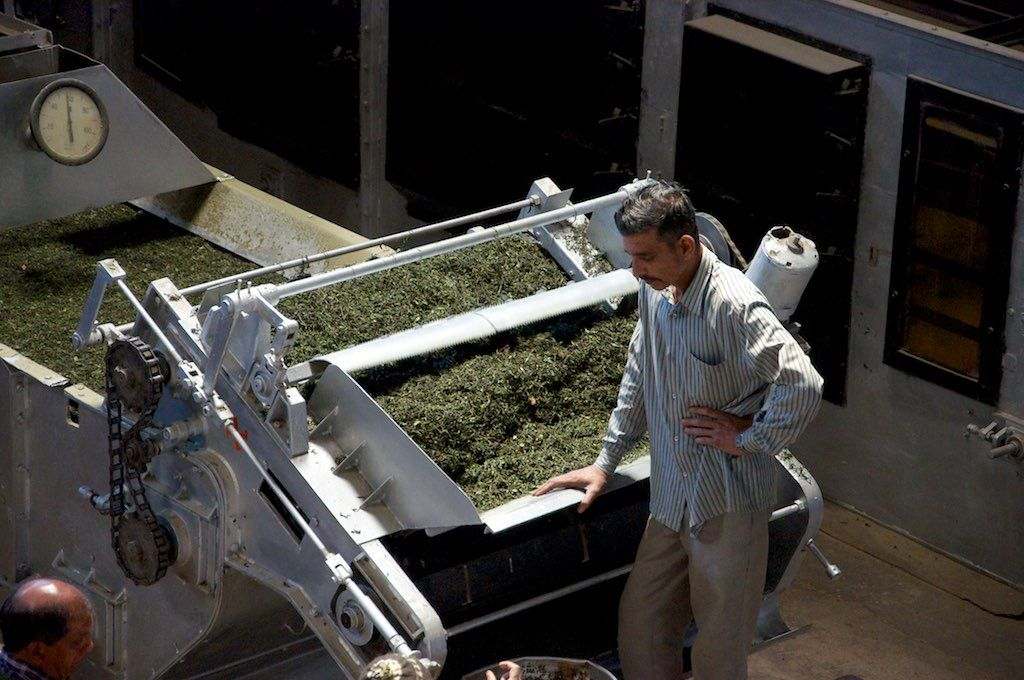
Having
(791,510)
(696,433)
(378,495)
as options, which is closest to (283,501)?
(378,495)

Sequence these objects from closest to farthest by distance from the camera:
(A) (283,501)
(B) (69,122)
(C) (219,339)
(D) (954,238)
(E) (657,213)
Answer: (E) (657,213), (A) (283,501), (C) (219,339), (D) (954,238), (B) (69,122)

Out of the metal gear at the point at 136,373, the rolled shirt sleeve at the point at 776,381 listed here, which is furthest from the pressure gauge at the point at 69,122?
the rolled shirt sleeve at the point at 776,381

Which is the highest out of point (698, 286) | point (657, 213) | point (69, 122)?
point (657, 213)

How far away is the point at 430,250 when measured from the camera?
14.9 ft

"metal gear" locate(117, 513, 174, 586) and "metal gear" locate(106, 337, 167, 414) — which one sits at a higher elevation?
"metal gear" locate(106, 337, 167, 414)

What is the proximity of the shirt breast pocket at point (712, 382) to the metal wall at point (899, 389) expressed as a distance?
1762mm

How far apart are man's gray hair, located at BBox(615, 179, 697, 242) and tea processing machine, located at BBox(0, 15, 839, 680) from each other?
2.02 feet

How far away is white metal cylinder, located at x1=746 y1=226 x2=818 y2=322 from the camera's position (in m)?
4.38

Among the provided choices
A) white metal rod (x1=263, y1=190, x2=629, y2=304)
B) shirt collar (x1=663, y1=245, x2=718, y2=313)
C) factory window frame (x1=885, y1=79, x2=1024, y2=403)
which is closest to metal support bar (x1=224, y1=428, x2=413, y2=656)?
white metal rod (x1=263, y1=190, x2=629, y2=304)

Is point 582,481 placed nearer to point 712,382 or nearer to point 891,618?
point 712,382

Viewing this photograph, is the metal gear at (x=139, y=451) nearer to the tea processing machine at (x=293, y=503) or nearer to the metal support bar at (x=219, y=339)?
the tea processing machine at (x=293, y=503)

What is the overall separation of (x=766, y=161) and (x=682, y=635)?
7.06 ft

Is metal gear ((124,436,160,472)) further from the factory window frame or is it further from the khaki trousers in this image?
the factory window frame

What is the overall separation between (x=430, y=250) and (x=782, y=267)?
99 centimetres
